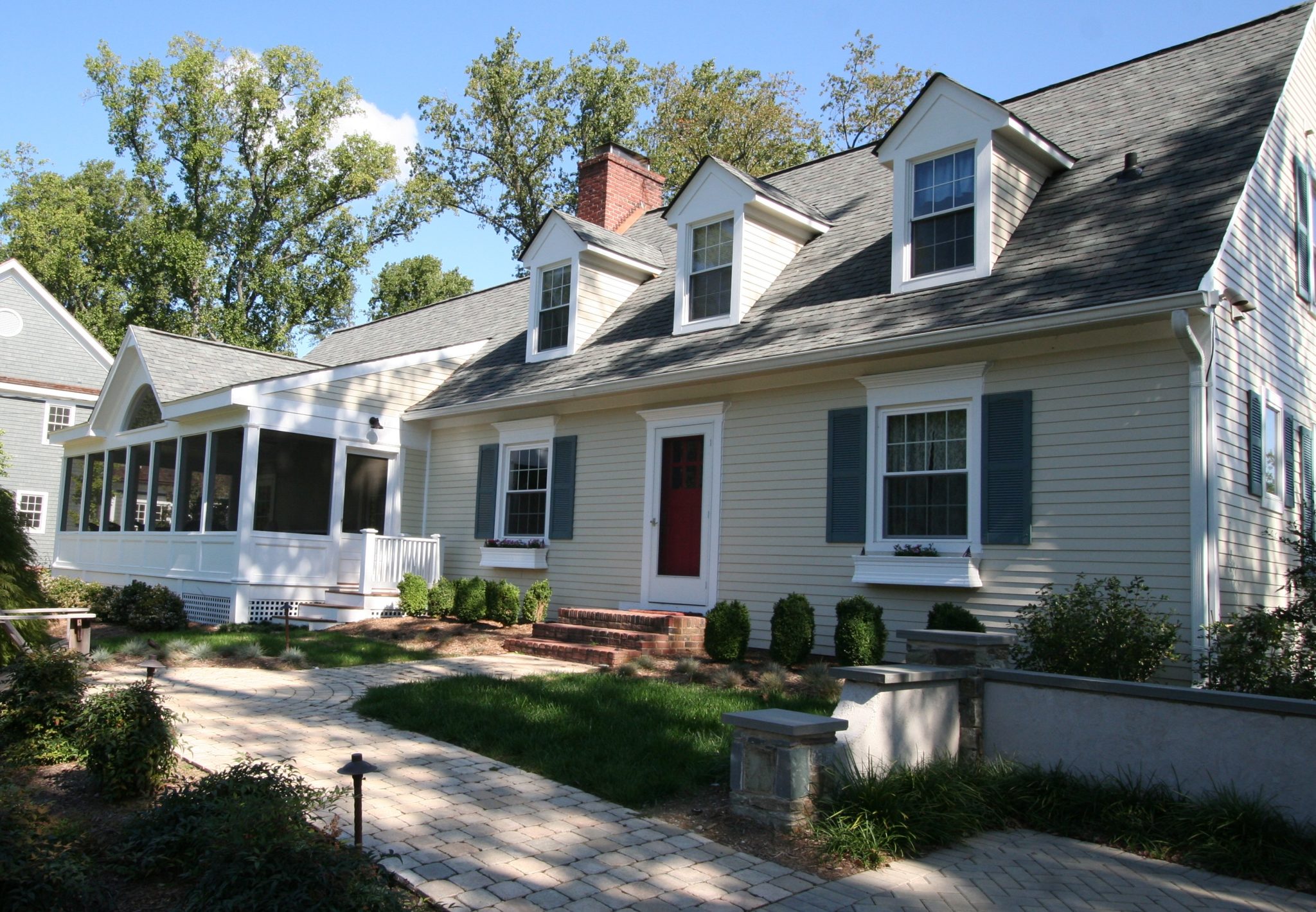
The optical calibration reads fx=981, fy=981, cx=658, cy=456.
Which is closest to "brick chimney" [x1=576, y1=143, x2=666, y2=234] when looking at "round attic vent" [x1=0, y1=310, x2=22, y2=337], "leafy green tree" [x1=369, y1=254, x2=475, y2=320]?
"round attic vent" [x1=0, y1=310, x2=22, y2=337]

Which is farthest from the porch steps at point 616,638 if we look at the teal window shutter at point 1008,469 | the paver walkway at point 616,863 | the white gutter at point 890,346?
the paver walkway at point 616,863

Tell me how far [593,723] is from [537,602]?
6.10 meters

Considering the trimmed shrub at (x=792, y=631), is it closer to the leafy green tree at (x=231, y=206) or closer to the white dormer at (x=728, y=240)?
the white dormer at (x=728, y=240)

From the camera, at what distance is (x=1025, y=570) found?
355 inches

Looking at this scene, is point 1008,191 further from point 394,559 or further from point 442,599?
point 394,559

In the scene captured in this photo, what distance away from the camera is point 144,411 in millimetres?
17719

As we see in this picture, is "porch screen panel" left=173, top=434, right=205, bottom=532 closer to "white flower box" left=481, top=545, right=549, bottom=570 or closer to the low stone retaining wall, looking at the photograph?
"white flower box" left=481, top=545, right=549, bottom=570

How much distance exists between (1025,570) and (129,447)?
15.7m

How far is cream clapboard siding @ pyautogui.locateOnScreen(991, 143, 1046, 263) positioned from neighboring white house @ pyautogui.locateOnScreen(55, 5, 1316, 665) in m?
0.05

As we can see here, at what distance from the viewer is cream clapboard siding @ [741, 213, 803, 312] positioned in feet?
40.5

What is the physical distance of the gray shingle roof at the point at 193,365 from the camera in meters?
16.2

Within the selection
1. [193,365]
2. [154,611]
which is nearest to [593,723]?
[154,611]

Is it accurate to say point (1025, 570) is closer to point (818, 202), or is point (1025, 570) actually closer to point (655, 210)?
point (818, 202)

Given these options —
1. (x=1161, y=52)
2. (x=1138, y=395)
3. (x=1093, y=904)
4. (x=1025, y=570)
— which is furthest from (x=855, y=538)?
(x=1161, y=52)
